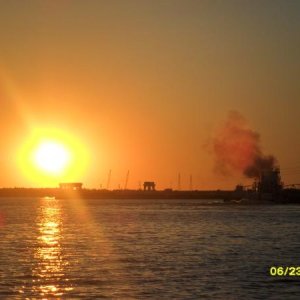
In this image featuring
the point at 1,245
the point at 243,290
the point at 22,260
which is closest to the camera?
the point at 243,290

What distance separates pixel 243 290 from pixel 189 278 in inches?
187

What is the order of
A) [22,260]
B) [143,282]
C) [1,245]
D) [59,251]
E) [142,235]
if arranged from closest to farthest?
1. [143,282]
2. [22,260]
3. [59,251]
4. [1,245]
5. [142,235]

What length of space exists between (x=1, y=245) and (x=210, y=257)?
71.2ft

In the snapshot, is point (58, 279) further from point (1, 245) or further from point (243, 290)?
point (1, 245)

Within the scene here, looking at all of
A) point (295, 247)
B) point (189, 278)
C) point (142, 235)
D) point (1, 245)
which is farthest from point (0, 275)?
→ point (142, 235)

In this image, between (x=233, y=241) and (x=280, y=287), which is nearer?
(x=280, y=287)

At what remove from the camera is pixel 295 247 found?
194ft

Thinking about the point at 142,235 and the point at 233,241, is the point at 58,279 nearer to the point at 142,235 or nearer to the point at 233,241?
the point at 233,241
